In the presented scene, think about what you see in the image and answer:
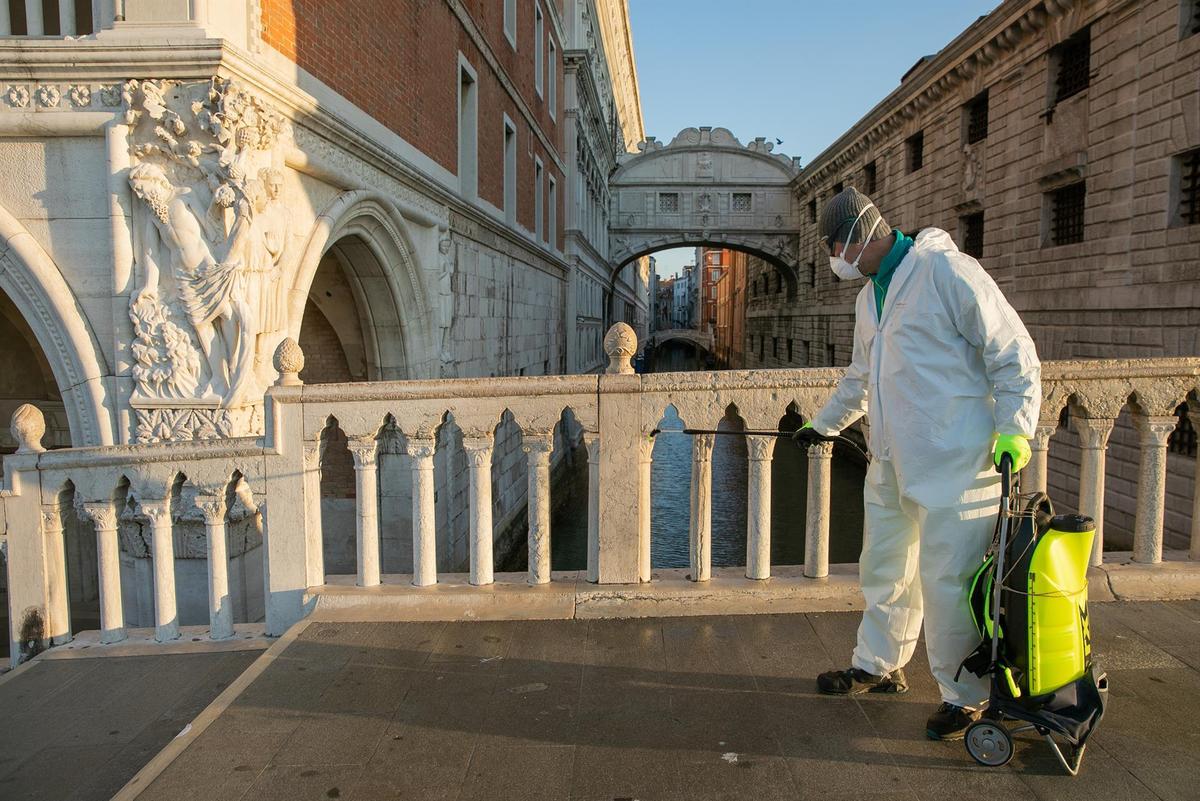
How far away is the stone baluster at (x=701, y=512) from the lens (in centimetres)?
395

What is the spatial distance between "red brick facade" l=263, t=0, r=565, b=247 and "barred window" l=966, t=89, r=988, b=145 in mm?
10574

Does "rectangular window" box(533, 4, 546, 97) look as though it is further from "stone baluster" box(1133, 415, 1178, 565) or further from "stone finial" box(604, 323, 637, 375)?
"stone baluster" box(1133, 415, 1178, 565)

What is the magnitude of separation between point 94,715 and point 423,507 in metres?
1.62

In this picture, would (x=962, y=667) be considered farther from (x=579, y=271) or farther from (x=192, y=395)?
(x=579, y=271)

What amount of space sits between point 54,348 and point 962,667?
6.07 meters

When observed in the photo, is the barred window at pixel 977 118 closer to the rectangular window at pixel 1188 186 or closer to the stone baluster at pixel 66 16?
the rectangular window at pixel 1188 186

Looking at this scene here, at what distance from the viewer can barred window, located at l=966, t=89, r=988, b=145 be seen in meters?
18.4

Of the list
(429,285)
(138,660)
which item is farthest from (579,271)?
(138,660)

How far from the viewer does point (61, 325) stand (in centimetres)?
556

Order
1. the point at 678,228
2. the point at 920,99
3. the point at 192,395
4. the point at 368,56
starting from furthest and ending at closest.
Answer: the point at 678,228 → the point at 920,99 → the point at 368,56 → the point at 192,395

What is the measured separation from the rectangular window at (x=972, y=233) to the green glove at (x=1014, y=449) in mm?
17562

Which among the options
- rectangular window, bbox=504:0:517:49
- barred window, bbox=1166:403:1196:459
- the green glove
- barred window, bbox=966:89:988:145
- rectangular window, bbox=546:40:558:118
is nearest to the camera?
the green glove

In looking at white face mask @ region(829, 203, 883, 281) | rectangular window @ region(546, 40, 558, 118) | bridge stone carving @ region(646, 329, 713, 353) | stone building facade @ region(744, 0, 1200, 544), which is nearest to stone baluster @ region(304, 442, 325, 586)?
white face mask @ region(829, 203, 883, 281)

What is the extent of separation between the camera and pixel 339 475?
10.1 m
